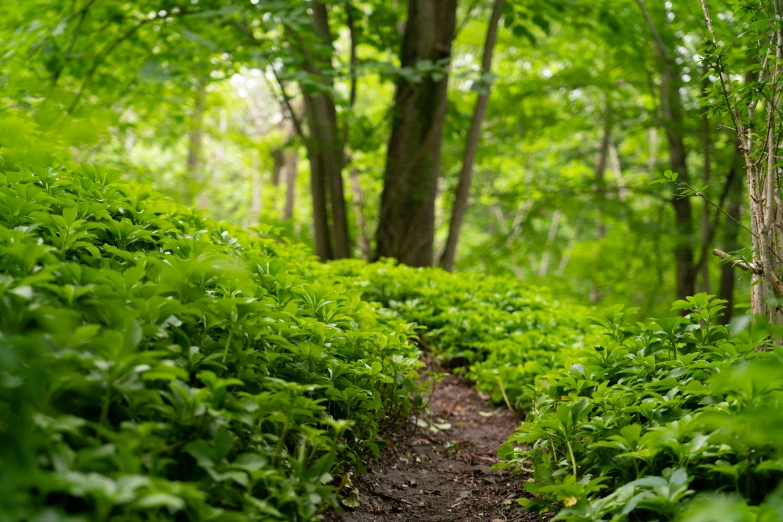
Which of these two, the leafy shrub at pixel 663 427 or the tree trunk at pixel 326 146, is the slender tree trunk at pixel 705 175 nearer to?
the tree trunk at pixel 326 146

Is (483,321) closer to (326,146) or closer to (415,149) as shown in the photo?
(415,149)

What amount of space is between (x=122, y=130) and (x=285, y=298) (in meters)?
5.12

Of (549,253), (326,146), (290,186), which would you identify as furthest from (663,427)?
(549,253)

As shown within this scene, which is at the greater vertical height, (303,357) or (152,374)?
(152,374)

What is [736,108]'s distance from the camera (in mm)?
2662

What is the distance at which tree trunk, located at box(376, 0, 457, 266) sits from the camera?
684 centimetres

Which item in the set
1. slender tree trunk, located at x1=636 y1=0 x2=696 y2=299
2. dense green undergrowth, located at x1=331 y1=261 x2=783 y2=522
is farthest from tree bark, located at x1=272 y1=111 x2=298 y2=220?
dense green undergrowth, located at x1=331 y1=261 x2=783 y2=522

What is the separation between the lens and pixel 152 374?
152 centimetres

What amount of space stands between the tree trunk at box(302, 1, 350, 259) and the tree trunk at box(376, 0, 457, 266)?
1.90 feet

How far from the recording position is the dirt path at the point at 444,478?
2510 millimetres

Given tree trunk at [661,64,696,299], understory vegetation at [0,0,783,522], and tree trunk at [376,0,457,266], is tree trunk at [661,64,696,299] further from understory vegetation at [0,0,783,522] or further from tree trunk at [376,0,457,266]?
tree trunk at [376,0,457,266]

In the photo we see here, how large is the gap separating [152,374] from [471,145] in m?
5.92

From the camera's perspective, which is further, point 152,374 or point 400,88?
point 400,88

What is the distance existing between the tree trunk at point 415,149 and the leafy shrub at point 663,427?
4.09 metres
